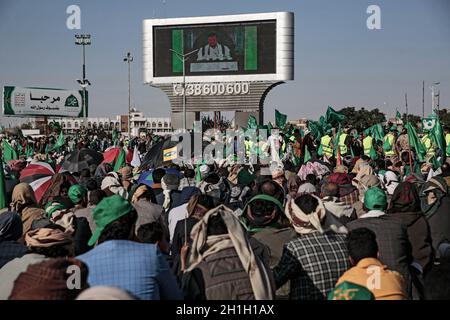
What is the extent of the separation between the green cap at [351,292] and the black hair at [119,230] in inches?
53.1

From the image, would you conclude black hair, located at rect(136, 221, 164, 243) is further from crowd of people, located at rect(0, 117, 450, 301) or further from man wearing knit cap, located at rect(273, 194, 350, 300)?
man wearing knit cap, located at rect(273, 194, 350, 300)

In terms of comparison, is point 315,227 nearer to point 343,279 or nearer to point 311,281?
point 311,281

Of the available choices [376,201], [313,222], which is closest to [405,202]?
[376,201]

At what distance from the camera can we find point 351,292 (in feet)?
11.6

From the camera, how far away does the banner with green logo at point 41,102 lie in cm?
6700

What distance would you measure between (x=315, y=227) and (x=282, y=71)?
51.9m

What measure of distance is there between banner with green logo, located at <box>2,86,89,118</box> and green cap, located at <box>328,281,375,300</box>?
6417 centimetres

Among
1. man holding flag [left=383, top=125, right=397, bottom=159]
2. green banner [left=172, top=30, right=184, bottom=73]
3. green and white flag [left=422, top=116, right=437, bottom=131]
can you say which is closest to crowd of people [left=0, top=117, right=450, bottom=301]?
green and white flag [left=422, top=116, right=437, bottom=131]

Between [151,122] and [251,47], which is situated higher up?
[251,47]

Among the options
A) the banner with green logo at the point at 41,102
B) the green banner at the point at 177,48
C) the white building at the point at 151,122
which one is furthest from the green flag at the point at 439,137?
the white building at the point at 151,122

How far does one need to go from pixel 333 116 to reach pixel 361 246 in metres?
14.4

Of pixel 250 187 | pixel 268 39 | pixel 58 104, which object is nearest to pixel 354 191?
pixel 250 187

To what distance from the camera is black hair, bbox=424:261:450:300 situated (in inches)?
148

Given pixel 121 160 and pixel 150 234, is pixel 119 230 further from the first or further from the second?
pixel 121 160
